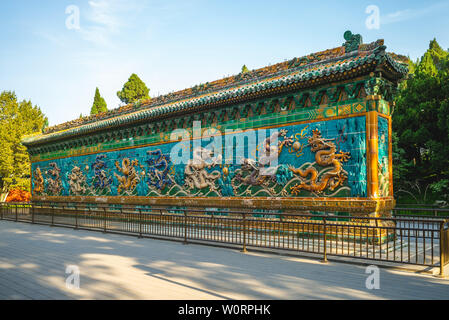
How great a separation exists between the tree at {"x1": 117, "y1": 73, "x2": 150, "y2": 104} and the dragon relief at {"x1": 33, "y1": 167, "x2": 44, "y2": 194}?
777 inches

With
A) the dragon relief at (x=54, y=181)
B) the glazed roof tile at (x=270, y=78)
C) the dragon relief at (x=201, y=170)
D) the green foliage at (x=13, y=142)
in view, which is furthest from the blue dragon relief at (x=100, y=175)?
the green foliage at (x=13, y=142)

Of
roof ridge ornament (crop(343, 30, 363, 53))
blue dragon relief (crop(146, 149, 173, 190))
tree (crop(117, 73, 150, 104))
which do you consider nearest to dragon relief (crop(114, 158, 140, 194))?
blue dragon relief (crop(146, 149, 173, 190))

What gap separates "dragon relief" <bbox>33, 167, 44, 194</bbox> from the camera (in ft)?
77.0

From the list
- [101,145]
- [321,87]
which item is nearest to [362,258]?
[321,87]

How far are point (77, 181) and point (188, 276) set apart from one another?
53.0ft

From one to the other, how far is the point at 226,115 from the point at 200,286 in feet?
29.1

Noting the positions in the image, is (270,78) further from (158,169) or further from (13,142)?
(13,142)

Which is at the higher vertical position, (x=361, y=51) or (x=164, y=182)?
(x=361, y=51)

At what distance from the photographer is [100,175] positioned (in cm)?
1900

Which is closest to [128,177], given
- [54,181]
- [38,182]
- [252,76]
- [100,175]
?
[100,175]

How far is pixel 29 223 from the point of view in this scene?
17172 mm

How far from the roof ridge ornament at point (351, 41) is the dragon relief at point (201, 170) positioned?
593 cm
